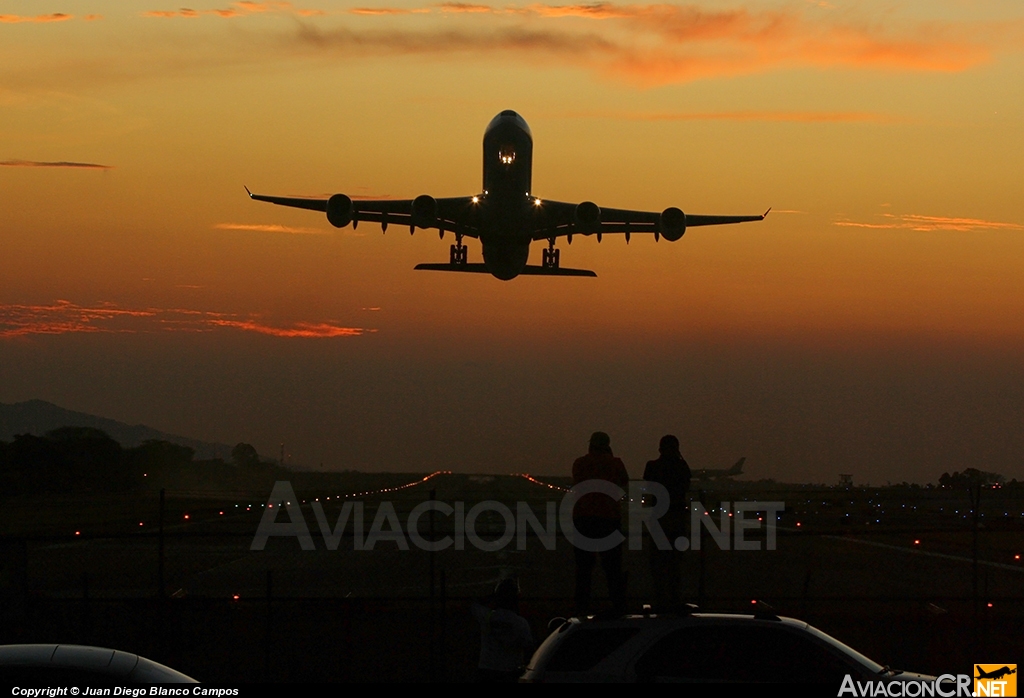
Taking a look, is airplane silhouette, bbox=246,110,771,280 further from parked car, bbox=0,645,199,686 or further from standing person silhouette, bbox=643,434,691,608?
parked car, bbox=0,645,199,686

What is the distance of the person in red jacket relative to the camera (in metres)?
14.4

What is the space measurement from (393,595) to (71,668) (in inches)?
605

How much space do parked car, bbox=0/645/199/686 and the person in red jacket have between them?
712 centimetres

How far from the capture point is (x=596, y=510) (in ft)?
48.4

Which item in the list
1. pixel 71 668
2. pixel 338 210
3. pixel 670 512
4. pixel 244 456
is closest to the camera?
pixel 71 668

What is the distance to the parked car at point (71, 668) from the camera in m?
7.65

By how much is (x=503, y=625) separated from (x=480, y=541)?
28399mm

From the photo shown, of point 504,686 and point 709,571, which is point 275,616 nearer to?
point 504,686

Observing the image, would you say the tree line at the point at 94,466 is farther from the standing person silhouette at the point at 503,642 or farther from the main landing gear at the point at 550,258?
the standing person silhouette at the point at 503,642

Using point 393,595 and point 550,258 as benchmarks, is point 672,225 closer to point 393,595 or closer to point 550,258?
point 550,258

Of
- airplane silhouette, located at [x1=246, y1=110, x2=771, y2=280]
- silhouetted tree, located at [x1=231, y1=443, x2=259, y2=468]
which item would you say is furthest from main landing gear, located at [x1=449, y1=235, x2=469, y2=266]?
silhouetted tree, located at [x1=231, y1=443, x2=259, y2=468]

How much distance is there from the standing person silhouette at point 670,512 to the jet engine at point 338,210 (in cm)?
2134

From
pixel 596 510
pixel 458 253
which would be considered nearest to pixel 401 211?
pixel 458 253

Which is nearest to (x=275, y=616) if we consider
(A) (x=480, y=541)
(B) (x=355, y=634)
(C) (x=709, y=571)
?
(B) (x=355, y=634)
